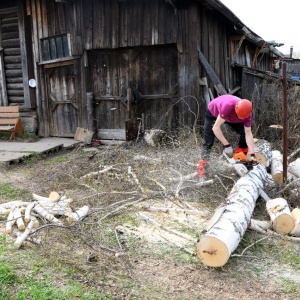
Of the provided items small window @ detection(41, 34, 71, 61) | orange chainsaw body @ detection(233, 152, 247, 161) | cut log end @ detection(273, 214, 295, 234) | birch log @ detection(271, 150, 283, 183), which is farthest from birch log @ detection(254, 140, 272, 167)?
small window @ detection(41, 34, 71, 61)

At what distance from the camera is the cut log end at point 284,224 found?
374cm

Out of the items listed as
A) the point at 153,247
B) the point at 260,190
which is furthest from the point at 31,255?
the point at 260,190

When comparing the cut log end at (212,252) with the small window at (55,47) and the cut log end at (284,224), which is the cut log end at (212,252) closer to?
the cut log end at (284,224)

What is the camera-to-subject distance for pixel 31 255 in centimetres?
325

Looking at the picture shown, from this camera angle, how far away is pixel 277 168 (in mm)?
5473

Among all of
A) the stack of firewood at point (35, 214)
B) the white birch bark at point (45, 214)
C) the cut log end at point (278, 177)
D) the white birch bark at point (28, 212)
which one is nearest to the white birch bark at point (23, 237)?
the stack of firewood at point (35, 214)

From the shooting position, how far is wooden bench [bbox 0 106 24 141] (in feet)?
31.6

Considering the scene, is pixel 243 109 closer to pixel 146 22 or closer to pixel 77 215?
pixel 77 215

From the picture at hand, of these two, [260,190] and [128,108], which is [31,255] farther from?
[128,108]

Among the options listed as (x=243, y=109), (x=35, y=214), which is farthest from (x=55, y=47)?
(x=35, y=214)

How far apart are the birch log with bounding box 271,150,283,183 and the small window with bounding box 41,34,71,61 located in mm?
5758

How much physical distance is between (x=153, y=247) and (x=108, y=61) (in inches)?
241

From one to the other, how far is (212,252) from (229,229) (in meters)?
0.31

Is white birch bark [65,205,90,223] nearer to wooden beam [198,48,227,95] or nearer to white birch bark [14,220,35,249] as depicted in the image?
white birch bark [14,220,35,249]
